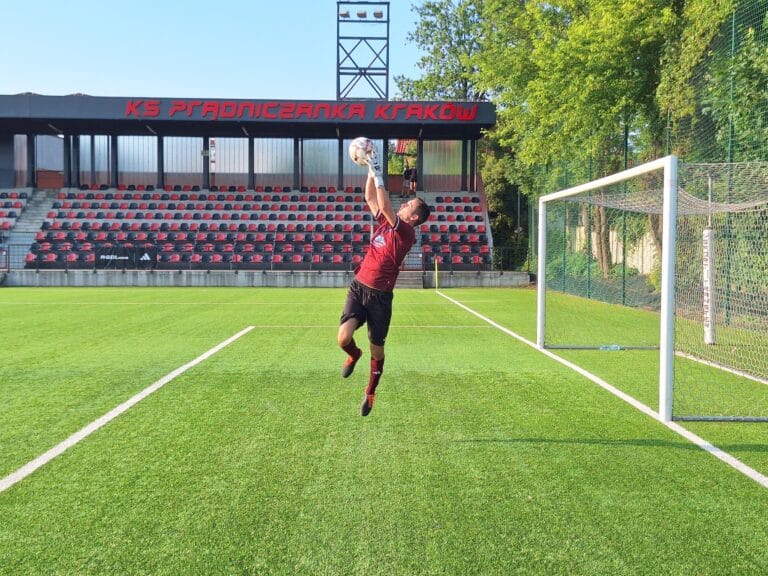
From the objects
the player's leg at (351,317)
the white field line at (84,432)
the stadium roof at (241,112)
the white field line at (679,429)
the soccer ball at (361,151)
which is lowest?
the white field line at (679,429)

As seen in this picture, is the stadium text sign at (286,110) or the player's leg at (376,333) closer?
the player's leg at (376,333)

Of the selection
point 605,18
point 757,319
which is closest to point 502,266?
point 605,18

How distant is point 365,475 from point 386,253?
76.2 inches

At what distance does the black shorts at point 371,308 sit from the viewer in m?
5.31

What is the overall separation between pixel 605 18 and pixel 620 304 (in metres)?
7.95

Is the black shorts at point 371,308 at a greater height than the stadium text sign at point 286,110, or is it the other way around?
the stadium text sign at point 286,110

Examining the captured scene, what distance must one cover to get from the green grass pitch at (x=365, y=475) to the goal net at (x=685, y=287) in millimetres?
680

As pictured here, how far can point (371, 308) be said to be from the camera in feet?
17.5

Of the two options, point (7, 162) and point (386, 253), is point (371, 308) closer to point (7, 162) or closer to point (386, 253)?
point (386, 253)

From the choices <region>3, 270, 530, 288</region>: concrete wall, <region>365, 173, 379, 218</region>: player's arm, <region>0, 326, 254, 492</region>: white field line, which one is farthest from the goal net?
<region>3, 270, 530, 288</region>: concrete wall

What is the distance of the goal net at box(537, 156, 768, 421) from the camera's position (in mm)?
5773

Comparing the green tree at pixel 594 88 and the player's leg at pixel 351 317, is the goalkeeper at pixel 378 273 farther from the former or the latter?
the green tree at pixel 594 88

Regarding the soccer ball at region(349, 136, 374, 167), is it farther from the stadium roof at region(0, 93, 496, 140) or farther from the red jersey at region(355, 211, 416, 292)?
the stadium roof at region(0, 93, 496, 140)

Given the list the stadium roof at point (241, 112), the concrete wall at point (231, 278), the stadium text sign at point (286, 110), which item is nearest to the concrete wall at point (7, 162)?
the stadium roof at point (241, 112)
